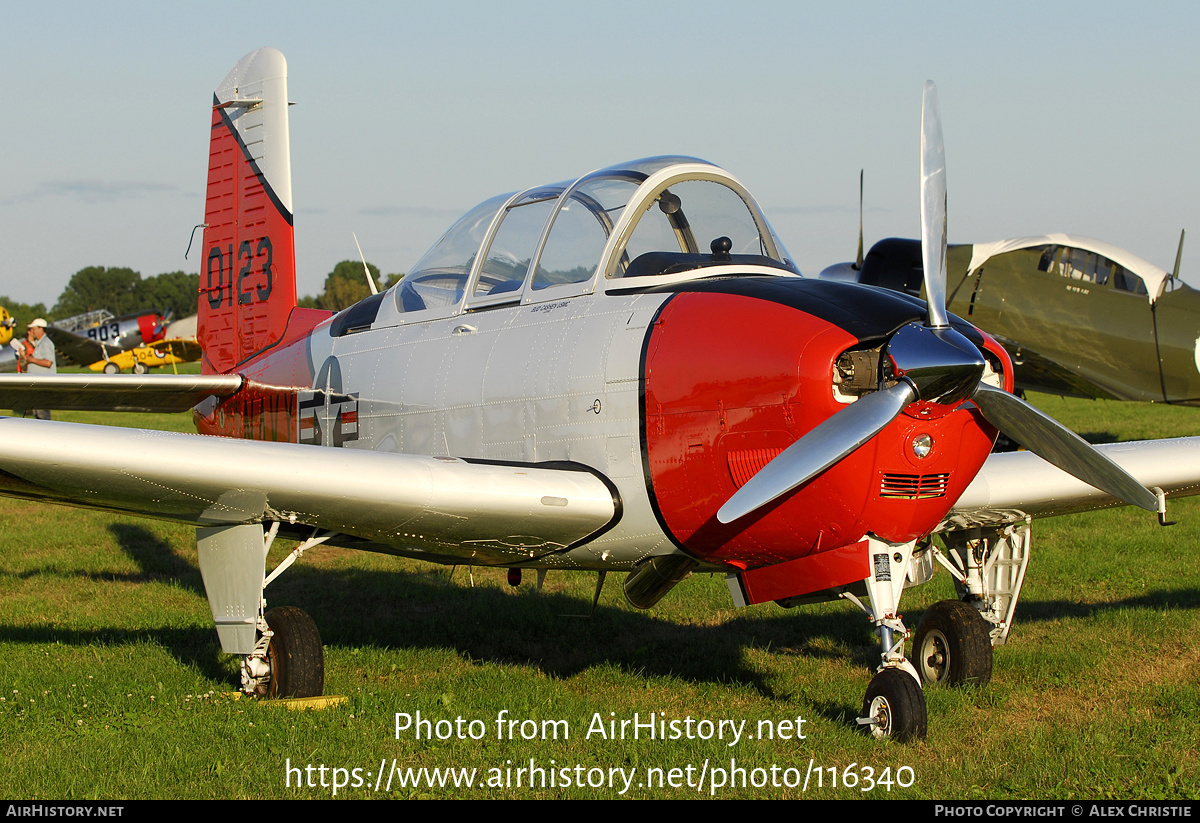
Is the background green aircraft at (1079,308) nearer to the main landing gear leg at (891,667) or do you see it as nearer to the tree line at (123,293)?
the main landing gear leg at (891,667)

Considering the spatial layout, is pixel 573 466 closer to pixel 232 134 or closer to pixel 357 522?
pixel 357 522

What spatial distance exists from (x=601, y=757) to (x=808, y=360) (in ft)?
6.38

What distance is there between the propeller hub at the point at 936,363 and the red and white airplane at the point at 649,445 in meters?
0.01

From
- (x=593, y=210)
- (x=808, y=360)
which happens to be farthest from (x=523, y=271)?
(x=808, y=360)

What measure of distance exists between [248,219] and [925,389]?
23.3ft

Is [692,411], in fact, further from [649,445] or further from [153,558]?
[153,558]

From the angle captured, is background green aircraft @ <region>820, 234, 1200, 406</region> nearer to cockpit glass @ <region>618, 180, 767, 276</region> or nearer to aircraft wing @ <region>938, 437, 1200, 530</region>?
aircraft wing @ <region>938, 437, 1200, 530</region>

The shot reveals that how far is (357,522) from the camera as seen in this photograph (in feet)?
16.7

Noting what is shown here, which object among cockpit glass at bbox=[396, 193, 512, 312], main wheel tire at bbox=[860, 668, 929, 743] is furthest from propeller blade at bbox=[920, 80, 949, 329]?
cockpit glass at bbox=[396, 193, 512, 312]

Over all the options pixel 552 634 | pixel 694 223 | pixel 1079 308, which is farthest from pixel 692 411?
pixel 1079 308

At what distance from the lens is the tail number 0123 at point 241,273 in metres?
9.12

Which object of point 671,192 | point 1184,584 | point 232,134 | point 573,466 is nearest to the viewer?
point 573,466

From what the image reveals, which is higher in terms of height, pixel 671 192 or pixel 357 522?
pixel 671 192

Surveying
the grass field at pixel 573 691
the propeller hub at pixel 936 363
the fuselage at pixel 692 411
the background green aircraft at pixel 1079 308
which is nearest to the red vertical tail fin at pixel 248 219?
the grass field at pixel 573 691
